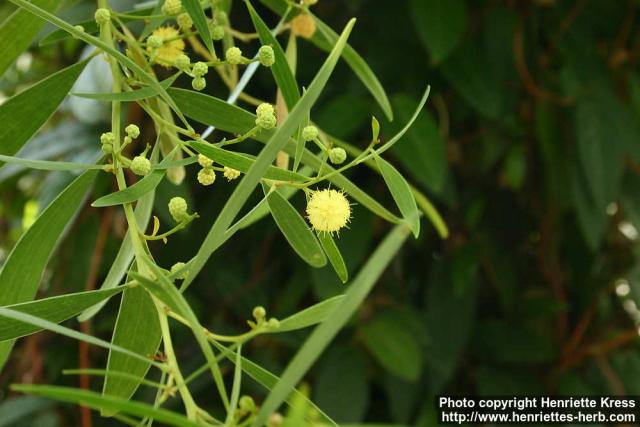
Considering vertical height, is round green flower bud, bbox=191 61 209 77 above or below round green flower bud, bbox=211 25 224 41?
below

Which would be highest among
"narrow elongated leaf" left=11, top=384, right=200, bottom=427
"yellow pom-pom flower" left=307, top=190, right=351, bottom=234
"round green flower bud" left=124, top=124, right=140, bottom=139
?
"round green flower bud" left=124, top=124, right=140, bottom=139

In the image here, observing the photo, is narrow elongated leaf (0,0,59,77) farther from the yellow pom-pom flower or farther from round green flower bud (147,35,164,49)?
the yellow pom-pom flower

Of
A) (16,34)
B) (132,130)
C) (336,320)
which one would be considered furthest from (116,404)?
(16,34)

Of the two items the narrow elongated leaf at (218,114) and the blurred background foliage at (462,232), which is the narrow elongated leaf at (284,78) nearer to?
the narrow elongated leaf at (218,114)

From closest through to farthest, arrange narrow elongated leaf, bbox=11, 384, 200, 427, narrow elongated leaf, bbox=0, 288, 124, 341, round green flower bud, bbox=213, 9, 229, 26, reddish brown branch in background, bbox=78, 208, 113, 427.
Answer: narrow elongated leaf, bbox=11, 384, 200, 427
narrow elongated leaf, bbox=0, 288, 124, 341
round green flower bud, bbox=213, 9, 229, 26
reddish brown branch in background, bbox=78, 208, 113, 427

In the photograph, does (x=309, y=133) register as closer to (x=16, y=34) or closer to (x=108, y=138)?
(x=108, y=138)

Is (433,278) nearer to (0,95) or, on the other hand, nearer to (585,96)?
(585,96)

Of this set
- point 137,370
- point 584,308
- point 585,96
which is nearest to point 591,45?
point 585,96

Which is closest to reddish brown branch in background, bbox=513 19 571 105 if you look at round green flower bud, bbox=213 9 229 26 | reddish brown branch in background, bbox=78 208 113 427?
reddish brown branch in background, bbox=78 208 113 427
